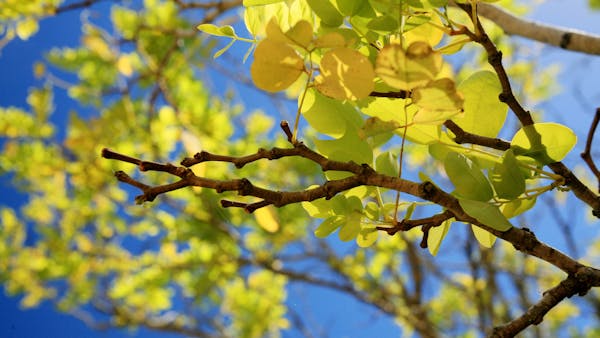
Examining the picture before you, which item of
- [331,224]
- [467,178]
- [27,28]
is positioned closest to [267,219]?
[331,224]

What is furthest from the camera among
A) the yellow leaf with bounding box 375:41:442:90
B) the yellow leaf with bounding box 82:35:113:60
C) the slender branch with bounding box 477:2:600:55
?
the yellow leaf with bounding box 82:35:113:60

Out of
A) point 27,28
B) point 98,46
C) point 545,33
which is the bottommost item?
point 545,33

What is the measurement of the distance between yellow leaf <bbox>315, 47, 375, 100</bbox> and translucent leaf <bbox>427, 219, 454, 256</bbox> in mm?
157

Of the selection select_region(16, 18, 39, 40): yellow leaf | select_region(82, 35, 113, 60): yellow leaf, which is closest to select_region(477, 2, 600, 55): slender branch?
select_region(16, 18, 39, 40): yellow leaf

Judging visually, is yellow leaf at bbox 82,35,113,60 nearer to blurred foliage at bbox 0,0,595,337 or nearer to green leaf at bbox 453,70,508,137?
blurred foliage at bbox 0,0,595,337

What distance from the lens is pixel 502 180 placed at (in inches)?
13.8

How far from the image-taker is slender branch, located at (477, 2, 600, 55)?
694mm

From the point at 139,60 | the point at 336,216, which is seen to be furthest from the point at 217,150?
the point at 336,216

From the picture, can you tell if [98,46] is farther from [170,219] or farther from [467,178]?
[467,178]

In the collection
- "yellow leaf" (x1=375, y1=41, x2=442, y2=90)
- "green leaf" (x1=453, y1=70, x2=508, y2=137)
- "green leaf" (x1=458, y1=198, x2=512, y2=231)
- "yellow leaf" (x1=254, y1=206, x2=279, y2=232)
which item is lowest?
"green leaf" (x1=458, y1=198, x2=512, y2=231)

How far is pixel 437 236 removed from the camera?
1.40 feet

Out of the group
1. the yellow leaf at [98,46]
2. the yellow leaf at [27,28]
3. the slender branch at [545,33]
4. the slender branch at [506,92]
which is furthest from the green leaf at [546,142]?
the yellow leaf at [98,46]

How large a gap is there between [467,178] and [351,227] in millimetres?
92

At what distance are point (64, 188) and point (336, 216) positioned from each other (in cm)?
292
